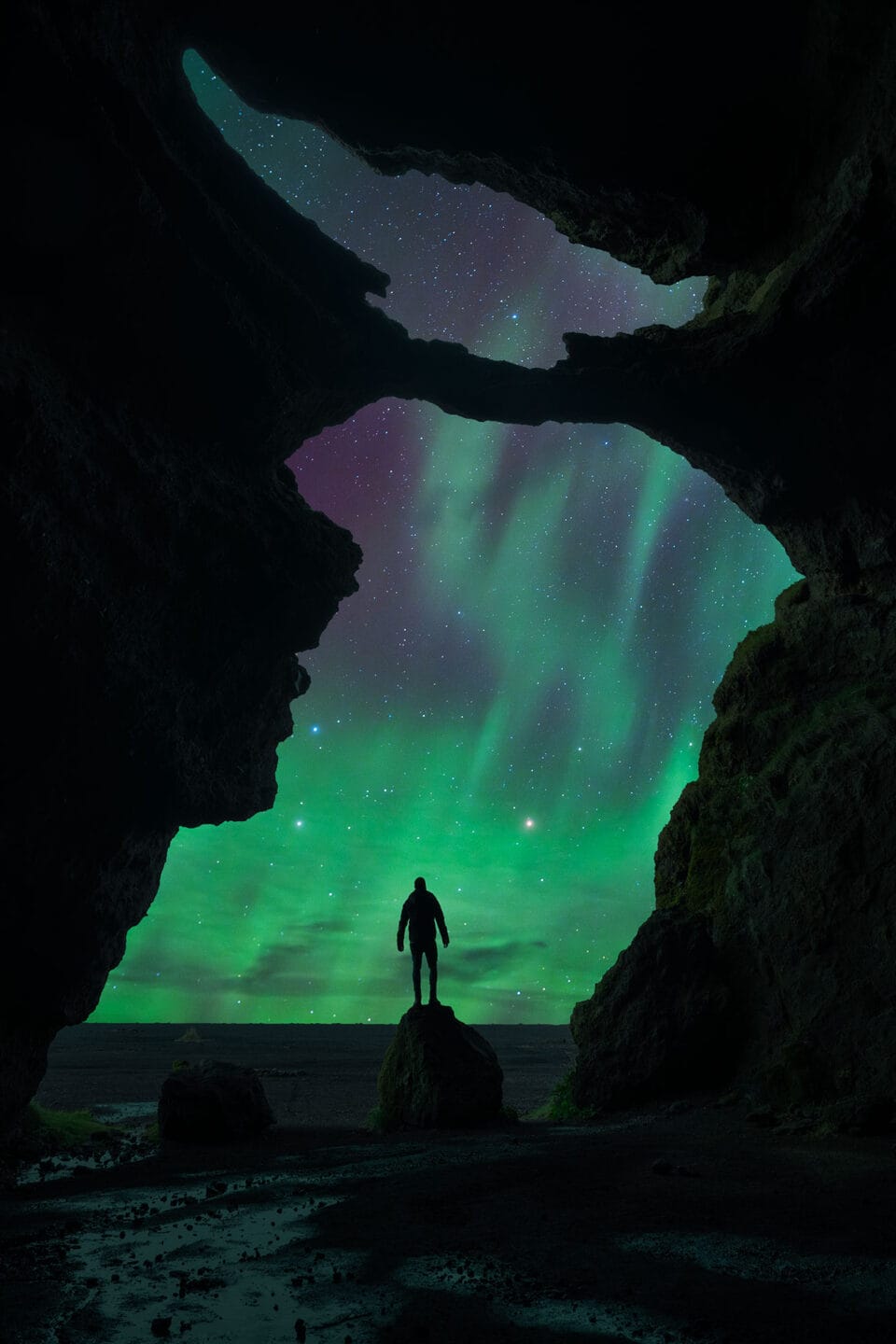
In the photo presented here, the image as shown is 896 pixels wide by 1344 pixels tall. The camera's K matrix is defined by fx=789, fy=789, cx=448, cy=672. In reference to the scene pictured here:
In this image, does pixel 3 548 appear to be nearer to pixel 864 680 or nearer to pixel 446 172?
pixel 446 172

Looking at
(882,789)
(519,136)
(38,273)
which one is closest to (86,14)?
(38,273)

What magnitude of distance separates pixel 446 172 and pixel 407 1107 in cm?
1902

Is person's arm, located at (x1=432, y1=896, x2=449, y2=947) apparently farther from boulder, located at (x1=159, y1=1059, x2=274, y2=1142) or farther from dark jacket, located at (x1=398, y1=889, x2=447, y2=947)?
boulder, located at (x1=159, y1=1059, x2=274, y2=1142)

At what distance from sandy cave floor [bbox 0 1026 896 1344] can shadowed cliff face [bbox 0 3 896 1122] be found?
162 inches

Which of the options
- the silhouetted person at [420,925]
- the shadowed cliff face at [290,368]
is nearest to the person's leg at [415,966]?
the silhouetted person at [420,925]

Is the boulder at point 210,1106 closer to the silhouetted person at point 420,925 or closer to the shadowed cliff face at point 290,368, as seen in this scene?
the shadowed cliff face at point 290,368

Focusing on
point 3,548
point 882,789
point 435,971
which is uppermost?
point 3,548

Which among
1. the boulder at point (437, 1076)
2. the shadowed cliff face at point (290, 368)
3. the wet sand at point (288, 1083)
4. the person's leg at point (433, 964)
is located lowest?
the wet sand at point (288, 1083)

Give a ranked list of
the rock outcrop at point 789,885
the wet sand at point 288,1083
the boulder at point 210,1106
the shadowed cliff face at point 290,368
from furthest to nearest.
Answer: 1. the wet sand at point 288,1083
2. the boulder at point 210,1106
3. the rock outcrop at point 789,885
4. the shadowed cliff face at point 290,368

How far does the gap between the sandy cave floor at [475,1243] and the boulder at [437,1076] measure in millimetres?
2412

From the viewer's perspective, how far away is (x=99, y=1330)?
171 inches

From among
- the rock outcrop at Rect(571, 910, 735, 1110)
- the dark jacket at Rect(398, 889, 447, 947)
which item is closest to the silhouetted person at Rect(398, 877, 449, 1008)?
the dark jacket at Rect(398, 889, 447, 947)

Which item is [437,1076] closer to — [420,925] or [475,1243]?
[420,925]

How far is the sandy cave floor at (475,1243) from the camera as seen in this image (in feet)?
13.9
